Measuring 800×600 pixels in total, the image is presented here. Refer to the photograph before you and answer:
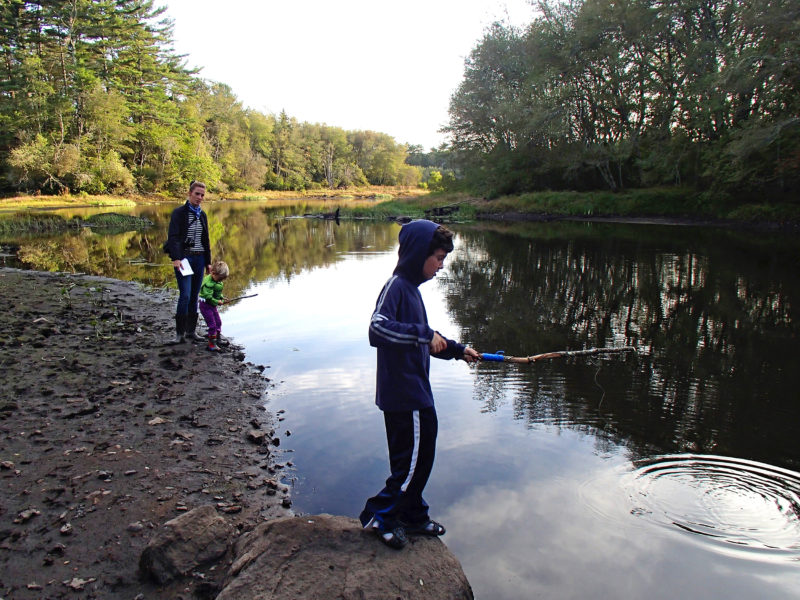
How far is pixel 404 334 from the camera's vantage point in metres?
2.88

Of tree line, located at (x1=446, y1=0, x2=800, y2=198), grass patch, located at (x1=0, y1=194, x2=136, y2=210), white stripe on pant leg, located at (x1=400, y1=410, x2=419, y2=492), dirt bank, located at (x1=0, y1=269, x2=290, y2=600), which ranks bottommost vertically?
dirt bank, located at (x1=0, y1=269, x2=290, y2=600)

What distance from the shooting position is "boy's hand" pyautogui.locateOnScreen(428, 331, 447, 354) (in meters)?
2.98

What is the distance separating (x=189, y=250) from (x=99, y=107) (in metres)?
53.3

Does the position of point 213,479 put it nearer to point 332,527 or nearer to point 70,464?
point 70,464

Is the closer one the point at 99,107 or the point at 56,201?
the point at 56,201

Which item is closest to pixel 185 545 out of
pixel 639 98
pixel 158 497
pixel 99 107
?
pixel 158 497

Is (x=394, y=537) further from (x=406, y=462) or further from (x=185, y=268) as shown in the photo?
(x=185, y=268)

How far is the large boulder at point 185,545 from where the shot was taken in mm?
2838

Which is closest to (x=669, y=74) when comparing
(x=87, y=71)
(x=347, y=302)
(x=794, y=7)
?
(x=794, y=7)

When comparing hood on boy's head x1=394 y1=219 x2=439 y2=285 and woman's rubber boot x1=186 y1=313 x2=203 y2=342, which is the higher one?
hood on boy's head x1=394 y1=219 x2=439 y2=285

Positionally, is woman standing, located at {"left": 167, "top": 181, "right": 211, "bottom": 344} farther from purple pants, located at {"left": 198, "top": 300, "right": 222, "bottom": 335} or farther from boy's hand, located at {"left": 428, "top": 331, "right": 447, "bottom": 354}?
boy's hand, located at {"left": 428, "top": 331, "right": 447, "bottom": 354}

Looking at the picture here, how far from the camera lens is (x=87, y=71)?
50812 mm

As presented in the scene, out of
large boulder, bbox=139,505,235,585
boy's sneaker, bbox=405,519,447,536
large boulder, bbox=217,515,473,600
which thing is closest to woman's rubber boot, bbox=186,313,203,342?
large boulder, bbox=139,505,235,585

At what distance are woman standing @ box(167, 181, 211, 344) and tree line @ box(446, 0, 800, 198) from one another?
22434 mm
